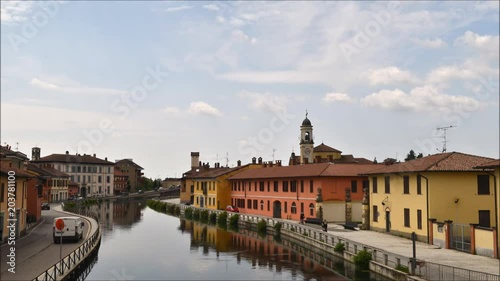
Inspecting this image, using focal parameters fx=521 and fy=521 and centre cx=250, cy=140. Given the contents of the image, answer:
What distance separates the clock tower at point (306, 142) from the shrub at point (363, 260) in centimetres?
5521

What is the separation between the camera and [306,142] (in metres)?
87.7

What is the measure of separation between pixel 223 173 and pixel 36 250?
152 ft

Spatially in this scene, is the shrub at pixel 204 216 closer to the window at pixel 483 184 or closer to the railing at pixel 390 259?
the railing at pixel 390 259

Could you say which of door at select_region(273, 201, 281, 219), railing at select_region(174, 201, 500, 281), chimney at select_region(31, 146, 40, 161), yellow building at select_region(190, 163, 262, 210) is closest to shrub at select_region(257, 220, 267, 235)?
railing at select_region(174, 201, 500, 281)

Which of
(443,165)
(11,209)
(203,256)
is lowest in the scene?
(203,256)

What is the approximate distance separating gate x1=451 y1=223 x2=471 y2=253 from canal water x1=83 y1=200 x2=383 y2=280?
6.67 metres

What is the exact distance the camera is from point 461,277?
21500 mm

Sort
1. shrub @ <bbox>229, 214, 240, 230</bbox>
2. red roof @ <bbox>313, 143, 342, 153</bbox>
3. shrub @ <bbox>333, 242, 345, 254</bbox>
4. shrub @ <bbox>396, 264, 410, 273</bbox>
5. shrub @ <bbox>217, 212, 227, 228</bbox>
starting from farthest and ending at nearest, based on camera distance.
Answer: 1. red roof @ <bbox>313, 143, 342, 153</bbox>
2. shrub @ <bbox>217, 212, 227, 228</bbox>
3. shrub @ <bbox>229, 214, 240, 230</bbox>
4. shrub @ <bbox>333, 242, 345, 254</bbox>
5. shrub @ <bbox>396, 264, 410, 273</bbox>

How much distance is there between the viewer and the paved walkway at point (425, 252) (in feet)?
84.7

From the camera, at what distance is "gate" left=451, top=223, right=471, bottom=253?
101ft

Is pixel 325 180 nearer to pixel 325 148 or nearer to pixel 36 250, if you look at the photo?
pixel 36 250

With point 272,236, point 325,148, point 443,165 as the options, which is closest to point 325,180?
point 272,236

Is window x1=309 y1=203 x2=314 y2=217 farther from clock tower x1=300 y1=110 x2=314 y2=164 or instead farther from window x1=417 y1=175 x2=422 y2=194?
clock tower x1=300 y1=110 x2=314 y2=164

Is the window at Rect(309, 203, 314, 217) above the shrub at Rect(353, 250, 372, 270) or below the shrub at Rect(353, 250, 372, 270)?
above
